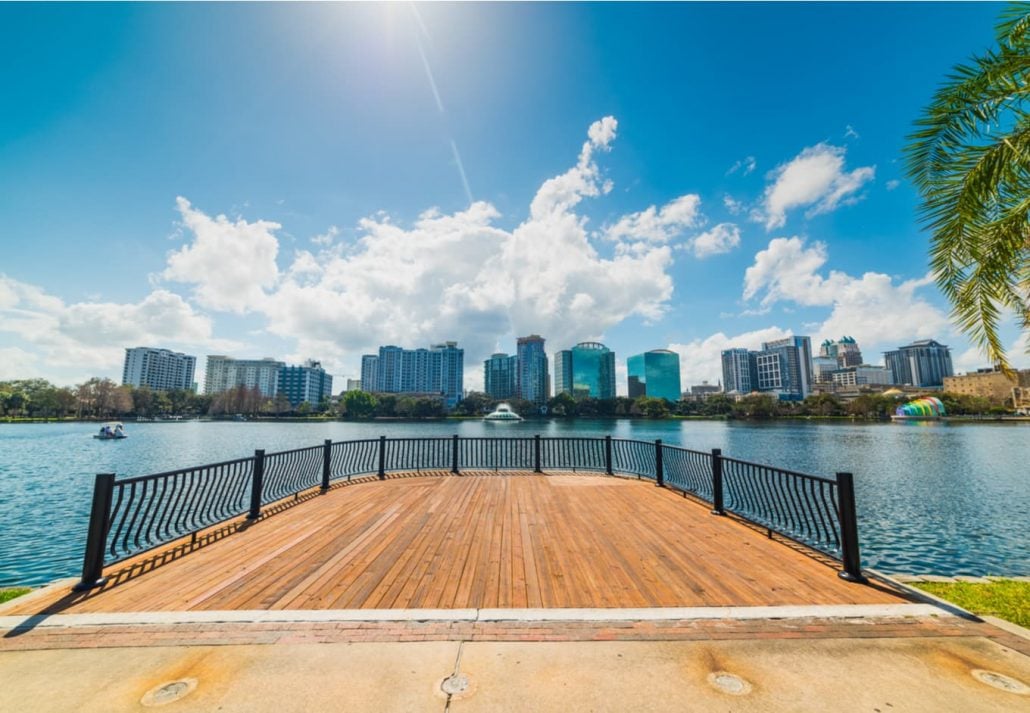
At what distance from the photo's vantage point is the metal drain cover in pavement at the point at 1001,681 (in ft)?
8.32

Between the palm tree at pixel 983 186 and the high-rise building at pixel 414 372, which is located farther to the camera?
the high-rise building at pixel 414 372

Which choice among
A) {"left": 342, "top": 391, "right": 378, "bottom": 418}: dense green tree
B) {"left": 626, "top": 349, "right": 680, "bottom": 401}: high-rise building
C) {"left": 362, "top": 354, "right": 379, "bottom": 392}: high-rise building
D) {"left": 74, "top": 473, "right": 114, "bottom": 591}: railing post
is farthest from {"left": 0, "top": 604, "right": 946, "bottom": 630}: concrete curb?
{"left": 362, "top": 354, "right": 379, "bottom": 392}: high-rise building

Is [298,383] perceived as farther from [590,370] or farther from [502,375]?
[590,370]

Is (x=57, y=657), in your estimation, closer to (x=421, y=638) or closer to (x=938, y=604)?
(x=421, y=638)

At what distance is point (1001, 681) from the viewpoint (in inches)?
103

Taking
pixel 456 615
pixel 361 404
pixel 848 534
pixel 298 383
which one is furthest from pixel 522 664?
pixel 298 383

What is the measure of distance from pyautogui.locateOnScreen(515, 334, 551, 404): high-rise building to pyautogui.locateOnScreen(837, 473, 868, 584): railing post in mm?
169844

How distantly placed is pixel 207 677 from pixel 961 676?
4.91 metres

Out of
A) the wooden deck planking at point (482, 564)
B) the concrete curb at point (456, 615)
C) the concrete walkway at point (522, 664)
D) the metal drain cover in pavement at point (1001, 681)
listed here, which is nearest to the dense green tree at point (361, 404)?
the wooden deck planking at point (482, 564)

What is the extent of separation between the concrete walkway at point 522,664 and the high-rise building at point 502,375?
177 metres

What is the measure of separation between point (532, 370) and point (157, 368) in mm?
161630

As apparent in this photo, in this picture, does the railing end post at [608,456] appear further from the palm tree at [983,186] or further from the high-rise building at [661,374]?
the high-rise building at [661,374]

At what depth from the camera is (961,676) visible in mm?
2680

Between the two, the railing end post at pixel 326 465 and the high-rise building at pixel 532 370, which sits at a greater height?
the high-rise building at pixel 532 370
